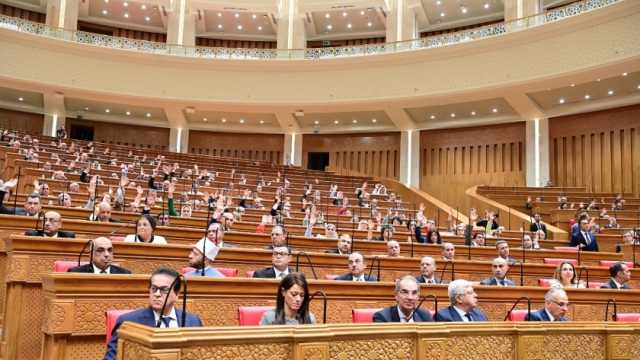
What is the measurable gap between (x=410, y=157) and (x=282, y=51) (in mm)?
5208

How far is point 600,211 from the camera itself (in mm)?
12109

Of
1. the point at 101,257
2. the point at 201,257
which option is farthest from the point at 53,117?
the point at 101,257

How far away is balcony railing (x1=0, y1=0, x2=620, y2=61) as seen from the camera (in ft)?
51.0

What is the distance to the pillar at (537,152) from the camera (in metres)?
16.6

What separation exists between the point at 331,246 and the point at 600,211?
725 centimetres

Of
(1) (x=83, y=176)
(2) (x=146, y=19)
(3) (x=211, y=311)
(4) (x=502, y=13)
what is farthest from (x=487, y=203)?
(2) (x=146, y=19)

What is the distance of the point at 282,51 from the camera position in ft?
61.2

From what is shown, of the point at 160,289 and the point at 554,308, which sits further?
the point at 554,308

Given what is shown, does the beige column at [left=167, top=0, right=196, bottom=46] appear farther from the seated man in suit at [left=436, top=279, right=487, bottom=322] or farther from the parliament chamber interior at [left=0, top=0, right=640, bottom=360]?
the seated man in suit at [left=436, top=279, right=487, bottom=322]

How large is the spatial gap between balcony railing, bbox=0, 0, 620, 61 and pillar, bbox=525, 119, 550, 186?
289 cm

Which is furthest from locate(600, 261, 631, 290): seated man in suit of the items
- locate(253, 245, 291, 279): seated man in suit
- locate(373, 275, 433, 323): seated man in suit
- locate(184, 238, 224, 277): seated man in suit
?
locate(184, 238, 224, 277): seated man in suit

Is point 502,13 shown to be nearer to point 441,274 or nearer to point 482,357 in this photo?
point 441,274

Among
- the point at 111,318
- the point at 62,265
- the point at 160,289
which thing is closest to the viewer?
the point at 160,289

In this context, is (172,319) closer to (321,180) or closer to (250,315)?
(250,315)
